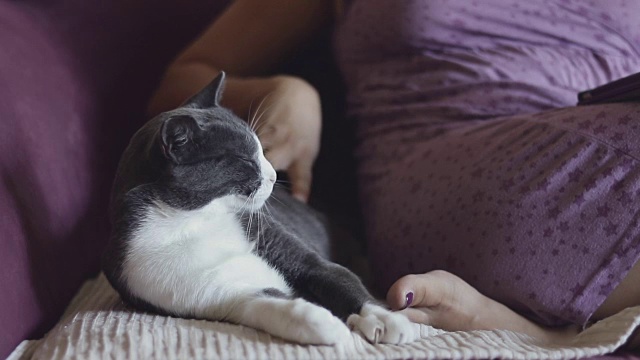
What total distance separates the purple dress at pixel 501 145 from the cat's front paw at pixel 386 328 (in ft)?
0.54

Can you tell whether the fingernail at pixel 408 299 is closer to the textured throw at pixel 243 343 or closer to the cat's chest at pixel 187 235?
the textured throw at pixel 243 343

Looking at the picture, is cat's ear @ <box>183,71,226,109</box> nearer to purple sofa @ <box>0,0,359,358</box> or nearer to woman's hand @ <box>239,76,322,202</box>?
woman's hand @ <box>239,76,322,202</box>

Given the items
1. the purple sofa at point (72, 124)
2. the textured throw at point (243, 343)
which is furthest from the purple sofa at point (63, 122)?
the textured throw at point (243, 343)

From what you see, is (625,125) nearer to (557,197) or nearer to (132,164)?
(557,197)

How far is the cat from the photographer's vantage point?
708 mm

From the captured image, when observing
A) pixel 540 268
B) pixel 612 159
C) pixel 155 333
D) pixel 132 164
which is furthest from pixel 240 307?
pixel 612 159

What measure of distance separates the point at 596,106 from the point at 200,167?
0.49m

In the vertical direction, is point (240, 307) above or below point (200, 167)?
below

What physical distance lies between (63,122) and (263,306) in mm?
533

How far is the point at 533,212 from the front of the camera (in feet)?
2.62

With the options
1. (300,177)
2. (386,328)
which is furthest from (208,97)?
(386,328)

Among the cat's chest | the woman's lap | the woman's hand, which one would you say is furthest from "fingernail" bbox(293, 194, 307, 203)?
the cat's chest

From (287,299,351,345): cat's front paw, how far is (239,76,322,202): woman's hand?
376 mm

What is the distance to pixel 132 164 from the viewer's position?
77 cm
